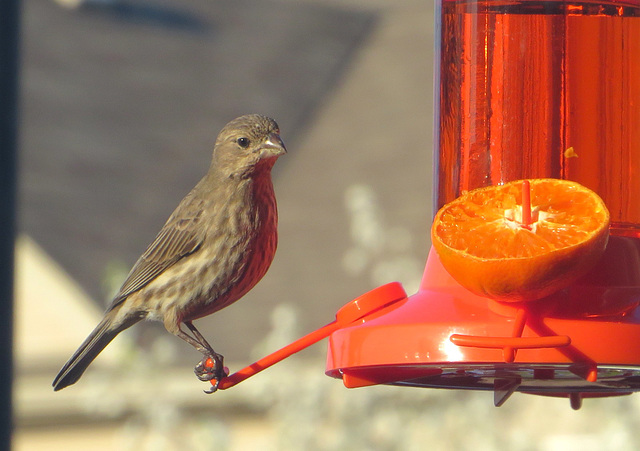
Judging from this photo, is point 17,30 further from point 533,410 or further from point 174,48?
point 174,48

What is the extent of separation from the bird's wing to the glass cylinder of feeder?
4.85ft

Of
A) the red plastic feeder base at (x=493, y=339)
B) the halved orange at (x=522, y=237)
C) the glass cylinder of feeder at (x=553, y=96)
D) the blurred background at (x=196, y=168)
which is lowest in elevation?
the blurred background at (x=196, y=168)

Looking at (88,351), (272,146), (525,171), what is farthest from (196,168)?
(525,171)

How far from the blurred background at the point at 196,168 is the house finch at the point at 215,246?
148 inches

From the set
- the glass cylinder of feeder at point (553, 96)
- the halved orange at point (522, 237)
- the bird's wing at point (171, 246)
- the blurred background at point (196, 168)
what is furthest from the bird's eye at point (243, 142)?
the blurred background at point (196, 168)

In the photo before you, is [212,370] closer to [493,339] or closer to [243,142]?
[243,142]

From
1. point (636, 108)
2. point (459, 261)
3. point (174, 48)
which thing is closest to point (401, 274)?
point (636, 108)

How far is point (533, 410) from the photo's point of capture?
376 inches

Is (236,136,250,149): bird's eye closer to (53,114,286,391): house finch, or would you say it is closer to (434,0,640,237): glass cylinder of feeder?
(53,114,286,391): house finch

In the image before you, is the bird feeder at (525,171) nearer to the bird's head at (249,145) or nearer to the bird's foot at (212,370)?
the bird's foot at (212,370)

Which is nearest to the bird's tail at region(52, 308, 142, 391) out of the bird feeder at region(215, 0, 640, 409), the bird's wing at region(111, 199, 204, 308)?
the bird's wing at region(111, 199, 204, 308)

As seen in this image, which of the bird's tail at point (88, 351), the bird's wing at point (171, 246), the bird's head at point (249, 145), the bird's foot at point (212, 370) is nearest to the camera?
the bird's foot at point (212, 370)

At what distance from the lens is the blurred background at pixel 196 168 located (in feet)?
38.5

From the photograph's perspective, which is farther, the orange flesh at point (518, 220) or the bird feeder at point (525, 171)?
the bird feeder at point (525, 171)
